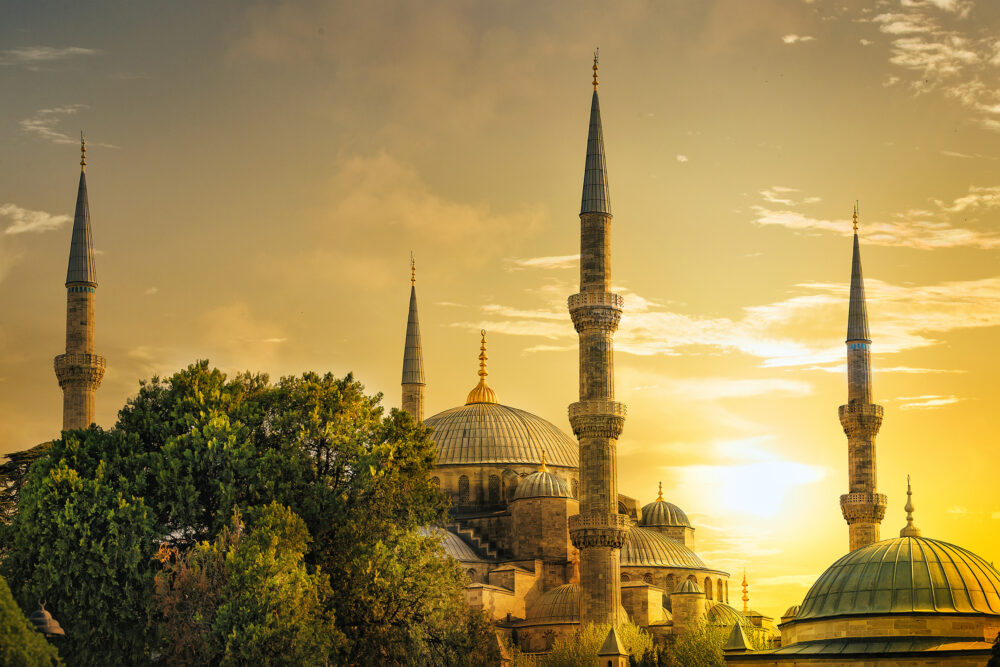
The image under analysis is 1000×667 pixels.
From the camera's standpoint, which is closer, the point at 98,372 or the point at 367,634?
the point at 367,634

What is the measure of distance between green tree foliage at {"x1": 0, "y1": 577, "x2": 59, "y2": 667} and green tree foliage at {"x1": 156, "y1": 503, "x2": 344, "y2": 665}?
367 cm

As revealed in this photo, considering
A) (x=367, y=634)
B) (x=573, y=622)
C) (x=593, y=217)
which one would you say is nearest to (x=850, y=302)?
(x=593, y=217)

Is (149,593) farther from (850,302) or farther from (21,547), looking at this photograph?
(850,302)

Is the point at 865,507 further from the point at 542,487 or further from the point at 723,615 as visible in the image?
the point at 542,487

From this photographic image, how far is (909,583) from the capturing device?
30.0 metres

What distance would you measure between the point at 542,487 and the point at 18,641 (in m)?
31.1

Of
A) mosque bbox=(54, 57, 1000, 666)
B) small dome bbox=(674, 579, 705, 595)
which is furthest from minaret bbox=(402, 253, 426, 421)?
small dome bbox=(674, 579, 705, 595)

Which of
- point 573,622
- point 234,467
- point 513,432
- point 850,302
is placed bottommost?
point 573,622

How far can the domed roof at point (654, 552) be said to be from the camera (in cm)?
5175

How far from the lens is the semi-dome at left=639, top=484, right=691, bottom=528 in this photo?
57719 mm

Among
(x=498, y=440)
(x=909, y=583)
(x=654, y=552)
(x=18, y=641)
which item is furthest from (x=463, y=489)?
(x=18, y=641)

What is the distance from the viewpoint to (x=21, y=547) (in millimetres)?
27359

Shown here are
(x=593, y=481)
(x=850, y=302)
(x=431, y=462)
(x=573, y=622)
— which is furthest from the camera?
(x=850, y=302)

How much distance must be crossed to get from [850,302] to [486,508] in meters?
16.3
